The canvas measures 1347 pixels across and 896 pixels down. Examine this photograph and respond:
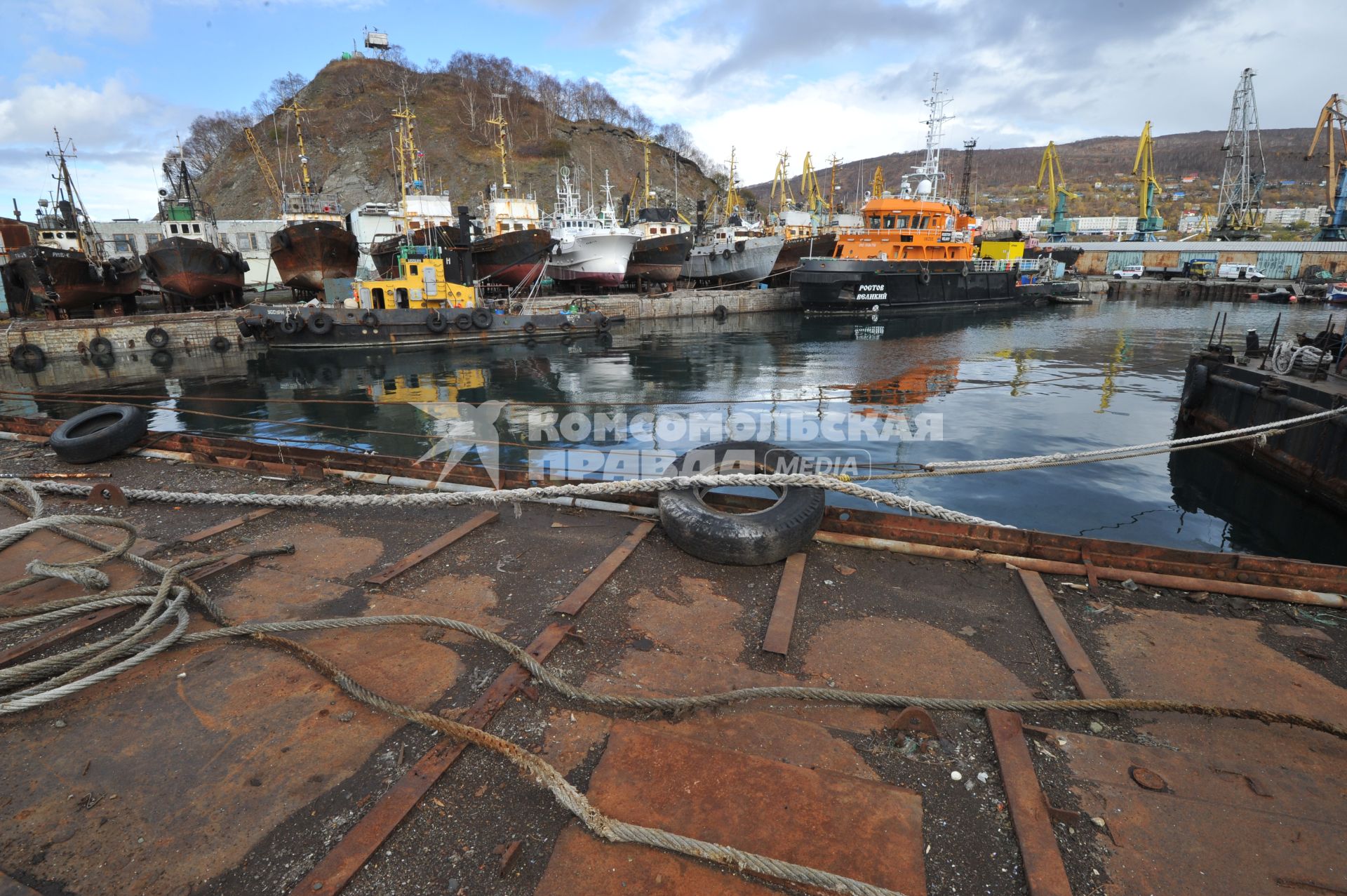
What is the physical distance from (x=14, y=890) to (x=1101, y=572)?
16.8 feet

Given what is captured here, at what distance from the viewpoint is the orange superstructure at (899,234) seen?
33094mm

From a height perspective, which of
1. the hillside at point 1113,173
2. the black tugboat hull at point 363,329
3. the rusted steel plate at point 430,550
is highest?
the hillside at point 1113,173

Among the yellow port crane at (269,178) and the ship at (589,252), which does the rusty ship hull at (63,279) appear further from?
the yellow port crane at (269,178)

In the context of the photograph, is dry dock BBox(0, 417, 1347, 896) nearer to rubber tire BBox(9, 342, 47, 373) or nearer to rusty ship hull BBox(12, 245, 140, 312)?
rubber tire BBox(9, 342, 47, 373)

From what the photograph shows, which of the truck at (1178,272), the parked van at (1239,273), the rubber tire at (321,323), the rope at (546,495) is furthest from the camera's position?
the truck at (1178,272)

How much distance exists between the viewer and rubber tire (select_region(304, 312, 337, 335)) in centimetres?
2242

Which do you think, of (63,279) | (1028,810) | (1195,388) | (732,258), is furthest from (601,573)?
(732,258)

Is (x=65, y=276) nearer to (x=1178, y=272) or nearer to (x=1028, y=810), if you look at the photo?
(x=1028, y=810)

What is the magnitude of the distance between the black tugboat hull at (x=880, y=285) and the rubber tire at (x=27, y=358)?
3398 centimetres

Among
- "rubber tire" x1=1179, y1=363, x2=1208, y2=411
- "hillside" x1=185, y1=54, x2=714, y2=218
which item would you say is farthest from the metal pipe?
"hillside" x1=185, y1=54, x2=714, y2=218

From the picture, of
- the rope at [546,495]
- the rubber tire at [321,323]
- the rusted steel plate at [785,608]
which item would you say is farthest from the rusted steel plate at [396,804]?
the rubber tire at [321,323]

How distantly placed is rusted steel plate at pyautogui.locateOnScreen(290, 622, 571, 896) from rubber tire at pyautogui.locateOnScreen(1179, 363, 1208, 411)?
1401cm

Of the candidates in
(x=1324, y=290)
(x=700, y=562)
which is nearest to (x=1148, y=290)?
(x=1324, y=290)

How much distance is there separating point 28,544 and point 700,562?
187 inches
